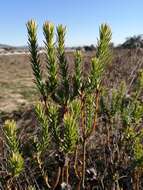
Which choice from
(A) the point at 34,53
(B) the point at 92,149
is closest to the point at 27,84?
(B) the point at 92,149

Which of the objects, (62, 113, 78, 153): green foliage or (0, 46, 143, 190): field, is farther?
(0, 46, 143, 190): field

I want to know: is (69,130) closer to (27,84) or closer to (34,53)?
(34,53)

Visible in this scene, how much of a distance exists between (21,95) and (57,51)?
13.4 m

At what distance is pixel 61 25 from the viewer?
2006 millimetres

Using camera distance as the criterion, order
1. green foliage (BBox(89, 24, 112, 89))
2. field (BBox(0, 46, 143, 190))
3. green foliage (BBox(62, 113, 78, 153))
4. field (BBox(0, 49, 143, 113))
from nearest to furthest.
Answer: green foliage (BBox(62, 113, 78, 153)), green foliage (BBox(89, 24, 112, 89)), field (BBox(0, 46, 143, 190)), field (BBox(0, 49, 143, 113))

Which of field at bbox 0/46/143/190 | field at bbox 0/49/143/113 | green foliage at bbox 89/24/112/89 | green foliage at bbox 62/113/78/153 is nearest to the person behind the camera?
green foliage at bbox 62/113/78/153

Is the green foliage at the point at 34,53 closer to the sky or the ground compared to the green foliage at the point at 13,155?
closer to the sky

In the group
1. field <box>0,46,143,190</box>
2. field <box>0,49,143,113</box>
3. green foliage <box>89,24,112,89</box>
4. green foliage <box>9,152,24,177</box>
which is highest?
green foliage <box>89,24,112,89</box>

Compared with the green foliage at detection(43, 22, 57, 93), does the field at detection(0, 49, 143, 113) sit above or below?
below

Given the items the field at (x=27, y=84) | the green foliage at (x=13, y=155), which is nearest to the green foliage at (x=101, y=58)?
Answer: the green foliage at (x=13, y=155)

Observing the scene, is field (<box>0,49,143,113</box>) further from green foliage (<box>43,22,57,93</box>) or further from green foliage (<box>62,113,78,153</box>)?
green foliage (<box>62,113,78,153</box>)

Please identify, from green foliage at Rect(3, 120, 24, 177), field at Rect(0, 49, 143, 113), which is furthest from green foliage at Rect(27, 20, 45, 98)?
field at Rect(0, 49, 143, 113)

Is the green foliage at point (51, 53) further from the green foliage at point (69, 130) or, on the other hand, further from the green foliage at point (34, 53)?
the green foliage at point (69, 130)

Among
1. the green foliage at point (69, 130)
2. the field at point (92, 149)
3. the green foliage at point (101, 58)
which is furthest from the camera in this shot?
the field at point (92, 149)
